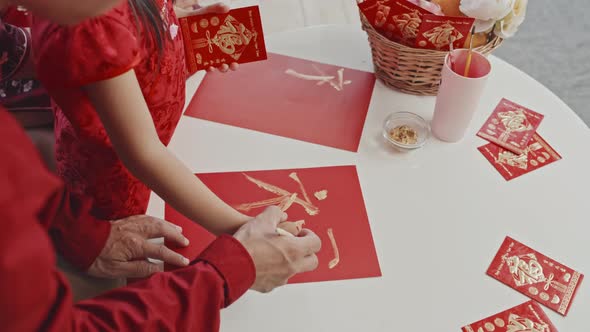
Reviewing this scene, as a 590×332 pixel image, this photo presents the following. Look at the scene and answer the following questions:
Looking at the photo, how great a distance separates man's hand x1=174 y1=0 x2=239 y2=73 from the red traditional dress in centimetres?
10

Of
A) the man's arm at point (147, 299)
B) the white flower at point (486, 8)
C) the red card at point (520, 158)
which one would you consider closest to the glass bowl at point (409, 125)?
the red card at point (520, 158)

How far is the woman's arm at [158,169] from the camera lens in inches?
35.3

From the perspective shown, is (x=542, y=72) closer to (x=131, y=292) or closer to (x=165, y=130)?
(x=165, y=130)

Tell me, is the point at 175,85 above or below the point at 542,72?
above

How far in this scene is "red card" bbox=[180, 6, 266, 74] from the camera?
1132mm

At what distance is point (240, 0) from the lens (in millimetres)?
1878

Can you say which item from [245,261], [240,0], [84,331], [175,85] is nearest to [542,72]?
[240,0]

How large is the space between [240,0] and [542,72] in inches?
55.8

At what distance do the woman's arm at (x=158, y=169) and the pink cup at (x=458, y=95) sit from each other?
0.47 m

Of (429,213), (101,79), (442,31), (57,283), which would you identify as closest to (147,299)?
(57,283)

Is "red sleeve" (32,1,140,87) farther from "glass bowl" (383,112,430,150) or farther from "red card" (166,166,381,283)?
"glass bowl" (383,112,430,150)

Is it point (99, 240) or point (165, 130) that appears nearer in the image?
point (99, 240)

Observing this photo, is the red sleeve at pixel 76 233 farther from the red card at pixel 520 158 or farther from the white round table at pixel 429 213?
the red card at pixel 520 158

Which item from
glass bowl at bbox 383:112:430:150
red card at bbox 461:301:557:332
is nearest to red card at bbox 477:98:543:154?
glass bowl at bbox 383:112:430:150
